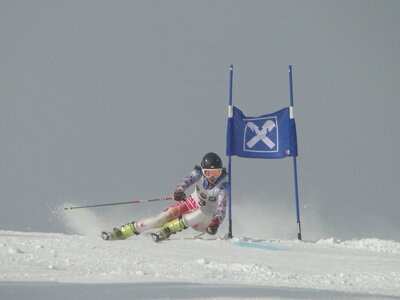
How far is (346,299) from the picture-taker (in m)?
3.42

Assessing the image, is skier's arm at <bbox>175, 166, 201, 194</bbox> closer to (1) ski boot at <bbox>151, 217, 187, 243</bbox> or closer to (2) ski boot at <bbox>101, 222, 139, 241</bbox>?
(1) ski boot at <bbox>151, 217, 187, 243</bbox>

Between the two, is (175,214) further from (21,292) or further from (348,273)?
(21,292)

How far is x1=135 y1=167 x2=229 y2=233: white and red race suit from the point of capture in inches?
311

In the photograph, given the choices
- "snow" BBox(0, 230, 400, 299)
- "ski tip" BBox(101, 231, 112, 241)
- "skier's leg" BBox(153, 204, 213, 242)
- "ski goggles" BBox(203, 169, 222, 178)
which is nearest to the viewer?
"snow" BBox(0, 230, 400, 299)

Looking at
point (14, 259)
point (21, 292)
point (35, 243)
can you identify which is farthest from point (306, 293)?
point (35, 243)

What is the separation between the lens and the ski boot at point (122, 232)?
303 inches

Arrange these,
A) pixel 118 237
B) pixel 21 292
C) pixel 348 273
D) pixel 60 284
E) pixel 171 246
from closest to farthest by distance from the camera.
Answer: pixel 21 292 < pixel 60 284 < pixel 348 273 < pixel 171 246 < pixel 118 237

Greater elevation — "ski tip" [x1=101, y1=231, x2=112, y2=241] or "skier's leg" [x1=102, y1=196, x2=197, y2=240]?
"skier's leg" [x1=102, y1=196, x2=197, y2=240]

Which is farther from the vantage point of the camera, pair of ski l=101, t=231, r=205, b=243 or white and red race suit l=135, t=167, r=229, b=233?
white and red race suit l=135, t=167, r=229, b=233

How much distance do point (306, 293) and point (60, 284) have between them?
1.89 meters

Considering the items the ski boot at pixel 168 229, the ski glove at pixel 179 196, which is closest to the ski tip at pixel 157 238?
the ski boot at pixel 168 229

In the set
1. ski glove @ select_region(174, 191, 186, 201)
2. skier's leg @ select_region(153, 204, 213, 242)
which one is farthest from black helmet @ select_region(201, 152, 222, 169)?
skier's leg @ select_region(153, 204, 213, 242)

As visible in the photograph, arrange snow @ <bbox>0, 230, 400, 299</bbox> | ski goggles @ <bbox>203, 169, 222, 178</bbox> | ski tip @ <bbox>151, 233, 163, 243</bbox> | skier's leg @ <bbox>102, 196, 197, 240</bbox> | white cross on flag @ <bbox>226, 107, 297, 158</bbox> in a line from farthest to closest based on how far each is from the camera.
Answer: white cross on flag @ <bbox>226, 107, 297, 158</bbox>, ski goggles @ <bbox>203, 169, 222, 178</bbox>, skier's leg @ <bbox>102, 196, 197, 240</bbox>, ski tip @ <bbox>151, 233, 163, 243</bbox>, snow @ <bbox>0, 230, 400, 299</bbox>

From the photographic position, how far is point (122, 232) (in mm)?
7848
